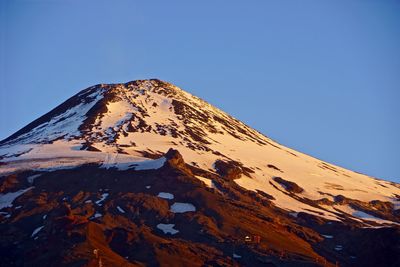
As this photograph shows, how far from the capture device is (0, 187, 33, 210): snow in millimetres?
154500

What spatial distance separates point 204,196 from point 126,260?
32.1 m

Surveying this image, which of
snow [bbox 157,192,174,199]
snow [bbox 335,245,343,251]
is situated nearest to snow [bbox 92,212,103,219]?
snow [bbox 157,192,174,199]

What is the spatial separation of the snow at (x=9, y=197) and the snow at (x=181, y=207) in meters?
31.6

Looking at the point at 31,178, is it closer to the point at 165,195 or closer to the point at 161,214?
the point at 165,195

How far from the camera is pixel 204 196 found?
154 meters

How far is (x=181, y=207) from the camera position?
150 metres

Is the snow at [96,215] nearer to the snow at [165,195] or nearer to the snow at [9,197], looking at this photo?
the snow at [165,195]

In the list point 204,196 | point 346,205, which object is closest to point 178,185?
point 204,196

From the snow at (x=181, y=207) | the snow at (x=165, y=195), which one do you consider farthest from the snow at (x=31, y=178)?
the snow at (x=181, y=207)

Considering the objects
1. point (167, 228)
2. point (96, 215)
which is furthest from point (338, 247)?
point (96, 215)

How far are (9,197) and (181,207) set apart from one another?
3497 cm

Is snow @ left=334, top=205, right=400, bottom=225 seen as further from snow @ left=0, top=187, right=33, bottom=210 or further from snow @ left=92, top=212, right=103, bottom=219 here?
snow @ left=0, top=187, right=33, bottom=210

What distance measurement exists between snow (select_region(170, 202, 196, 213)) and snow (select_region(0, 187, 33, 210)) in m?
31.6

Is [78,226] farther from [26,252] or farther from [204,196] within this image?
[204,196]
